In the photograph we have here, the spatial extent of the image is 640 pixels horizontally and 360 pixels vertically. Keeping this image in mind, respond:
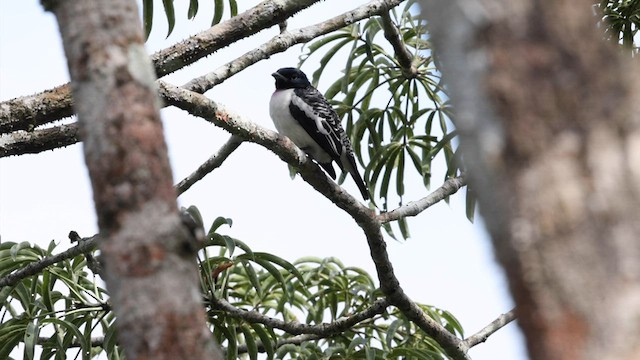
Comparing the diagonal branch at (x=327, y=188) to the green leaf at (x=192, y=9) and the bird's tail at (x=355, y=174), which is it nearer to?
the green leaf at (x=192, y=9)

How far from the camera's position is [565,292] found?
961 mm

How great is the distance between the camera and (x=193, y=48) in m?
3.64

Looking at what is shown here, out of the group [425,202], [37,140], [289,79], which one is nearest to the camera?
[37,140]

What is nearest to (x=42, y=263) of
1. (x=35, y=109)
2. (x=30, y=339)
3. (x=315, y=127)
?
(x=30, y=339)

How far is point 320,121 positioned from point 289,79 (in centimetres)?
90

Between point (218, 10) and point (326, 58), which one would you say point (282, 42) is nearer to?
point (218, 10)

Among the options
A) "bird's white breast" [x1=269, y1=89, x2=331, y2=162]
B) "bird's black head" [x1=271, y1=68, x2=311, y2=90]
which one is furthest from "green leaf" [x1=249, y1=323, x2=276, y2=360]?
"bird's black head" [x1=271, y1=68, x2=311, y2=90]

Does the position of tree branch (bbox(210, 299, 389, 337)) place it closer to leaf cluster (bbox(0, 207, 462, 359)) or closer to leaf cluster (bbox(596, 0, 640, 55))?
leaf cluster (bbox(0, 207, 462, 359))

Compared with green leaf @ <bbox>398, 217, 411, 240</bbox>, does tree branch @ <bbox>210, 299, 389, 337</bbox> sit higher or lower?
lower

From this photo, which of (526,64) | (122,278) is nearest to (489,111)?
(526,64)

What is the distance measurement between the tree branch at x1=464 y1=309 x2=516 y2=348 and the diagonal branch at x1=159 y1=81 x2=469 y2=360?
0.06 m

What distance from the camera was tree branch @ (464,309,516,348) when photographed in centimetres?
447

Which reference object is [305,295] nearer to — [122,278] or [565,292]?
[122,278]

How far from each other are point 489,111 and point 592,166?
0.12 meters
